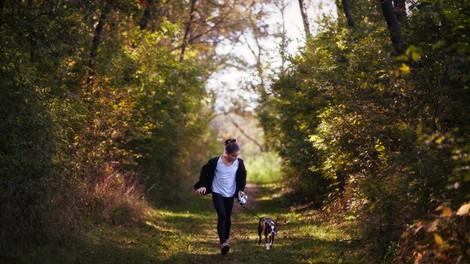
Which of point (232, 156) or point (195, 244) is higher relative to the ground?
point (232, 156)

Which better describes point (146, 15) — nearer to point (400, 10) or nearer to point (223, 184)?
point (400, 10)

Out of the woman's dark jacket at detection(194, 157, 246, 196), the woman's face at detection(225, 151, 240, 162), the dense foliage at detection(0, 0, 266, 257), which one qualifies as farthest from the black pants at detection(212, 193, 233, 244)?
the dense foliage at detection(0, 0, 266, 257)

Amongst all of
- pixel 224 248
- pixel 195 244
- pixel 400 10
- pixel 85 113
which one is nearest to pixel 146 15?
pixel 85 113

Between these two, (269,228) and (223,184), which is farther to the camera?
(269,228)

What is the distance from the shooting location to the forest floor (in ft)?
34.9

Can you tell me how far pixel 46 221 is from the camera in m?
10.5

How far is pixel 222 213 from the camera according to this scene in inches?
453

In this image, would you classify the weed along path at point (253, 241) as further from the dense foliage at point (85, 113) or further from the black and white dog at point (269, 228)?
the dense foliage at point (85, 113)

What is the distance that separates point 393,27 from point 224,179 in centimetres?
438

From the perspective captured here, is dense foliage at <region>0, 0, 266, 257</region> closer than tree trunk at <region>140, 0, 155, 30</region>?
Yes

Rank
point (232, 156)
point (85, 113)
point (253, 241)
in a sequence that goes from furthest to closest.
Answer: point (85, 113) → point (253, 241) → point (232, 156)

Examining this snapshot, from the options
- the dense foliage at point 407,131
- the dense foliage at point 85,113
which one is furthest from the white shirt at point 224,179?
the dense foliage at point 85,113

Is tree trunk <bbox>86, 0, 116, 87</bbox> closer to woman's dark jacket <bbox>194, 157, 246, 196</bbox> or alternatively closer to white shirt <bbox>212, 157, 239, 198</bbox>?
woman's dark jacket <bbox>194, 157, 246, 196</bbox>

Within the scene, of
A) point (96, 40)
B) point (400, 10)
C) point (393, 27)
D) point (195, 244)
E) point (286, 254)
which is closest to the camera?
point (286, 254)
